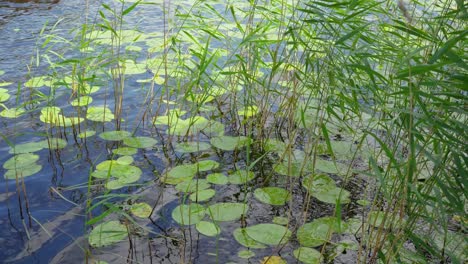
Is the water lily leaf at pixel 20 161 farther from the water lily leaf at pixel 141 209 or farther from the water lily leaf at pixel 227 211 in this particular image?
the water lily leaf at pixel 227 211

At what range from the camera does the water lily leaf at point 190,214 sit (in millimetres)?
2068

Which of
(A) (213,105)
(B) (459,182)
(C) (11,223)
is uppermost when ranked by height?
(B) (459,182)

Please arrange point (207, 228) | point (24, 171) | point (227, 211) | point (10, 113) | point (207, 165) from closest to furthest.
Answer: point (207, 228) → point (227, 211) → point (24, 171) → point (207, 165) → point (10, 113)

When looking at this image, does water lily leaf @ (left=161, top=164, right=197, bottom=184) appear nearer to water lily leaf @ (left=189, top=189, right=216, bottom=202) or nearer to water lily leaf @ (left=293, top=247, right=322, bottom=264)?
water lily leaf @ (left=189, top=189, right=216, bottom=202)

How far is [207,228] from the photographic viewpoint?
6.63 ft

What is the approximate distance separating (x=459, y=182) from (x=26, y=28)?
3.81 metres

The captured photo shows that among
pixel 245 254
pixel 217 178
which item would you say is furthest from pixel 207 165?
pixel 245 254

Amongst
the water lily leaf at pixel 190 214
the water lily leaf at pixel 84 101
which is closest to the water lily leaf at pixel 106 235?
the water lily leaf at pixel 190 214

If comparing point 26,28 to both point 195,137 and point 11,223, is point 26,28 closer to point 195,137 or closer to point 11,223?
point 195,137

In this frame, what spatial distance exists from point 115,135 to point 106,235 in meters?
0.89

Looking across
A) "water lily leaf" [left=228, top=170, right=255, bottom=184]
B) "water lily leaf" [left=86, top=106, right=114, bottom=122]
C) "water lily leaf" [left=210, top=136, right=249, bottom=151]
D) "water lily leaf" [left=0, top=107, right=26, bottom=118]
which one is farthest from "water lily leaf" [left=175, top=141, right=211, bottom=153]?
"water lily leaf" [left=0, top=107, right=26, bottom=118]

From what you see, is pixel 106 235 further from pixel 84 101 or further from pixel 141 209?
pixel 84 101

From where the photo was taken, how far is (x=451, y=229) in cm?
211

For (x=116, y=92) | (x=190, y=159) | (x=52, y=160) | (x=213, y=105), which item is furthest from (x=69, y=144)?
(x=213, y=105)
